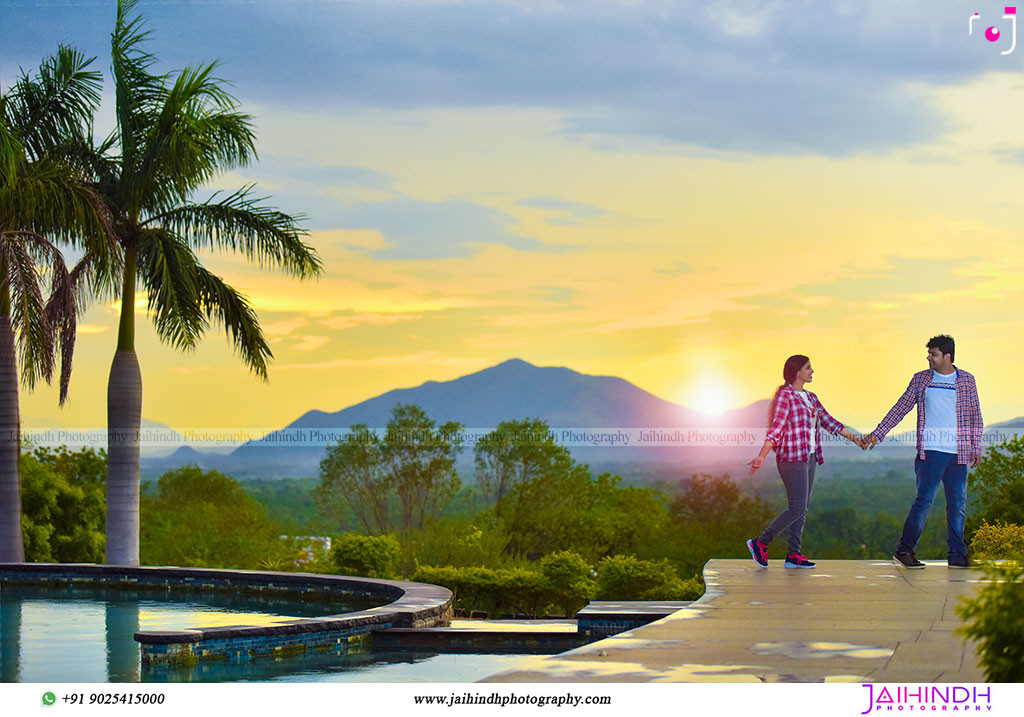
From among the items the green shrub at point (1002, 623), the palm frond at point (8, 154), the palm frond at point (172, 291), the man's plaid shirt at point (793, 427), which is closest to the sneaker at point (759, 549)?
the man's plaid shirt at point (793, 427)

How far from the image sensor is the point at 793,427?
23.1 feet

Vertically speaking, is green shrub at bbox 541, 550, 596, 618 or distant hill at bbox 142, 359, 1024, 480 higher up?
distant hill at bbox 142, 359, 1024, 480

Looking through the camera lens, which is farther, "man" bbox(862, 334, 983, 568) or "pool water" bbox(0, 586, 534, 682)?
"man" bbox(862, 334, 983, 568)

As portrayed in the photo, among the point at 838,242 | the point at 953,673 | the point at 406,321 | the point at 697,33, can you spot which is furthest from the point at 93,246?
the point at 406,321

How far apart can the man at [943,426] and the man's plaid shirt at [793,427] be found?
1.17 ft

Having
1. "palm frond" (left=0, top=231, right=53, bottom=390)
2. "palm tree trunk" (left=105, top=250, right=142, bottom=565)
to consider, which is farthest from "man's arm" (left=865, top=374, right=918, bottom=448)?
"palm tree trunk" (left=105, top=250, right=142, bottom=565)

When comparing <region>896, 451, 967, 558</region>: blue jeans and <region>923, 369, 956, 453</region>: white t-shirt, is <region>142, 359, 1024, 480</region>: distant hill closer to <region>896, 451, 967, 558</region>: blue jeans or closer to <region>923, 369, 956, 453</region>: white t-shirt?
<region>896, 451, 967, 558</region>: blue jeans

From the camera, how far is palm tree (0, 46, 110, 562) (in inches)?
496

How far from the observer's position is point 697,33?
579 inches

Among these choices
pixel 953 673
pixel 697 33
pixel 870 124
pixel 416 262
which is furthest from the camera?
pixel 416 262

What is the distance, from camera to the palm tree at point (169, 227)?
1377cm

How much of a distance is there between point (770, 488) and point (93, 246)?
25176 millimetres

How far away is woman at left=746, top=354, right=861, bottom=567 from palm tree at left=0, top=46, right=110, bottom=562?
8.81 meters

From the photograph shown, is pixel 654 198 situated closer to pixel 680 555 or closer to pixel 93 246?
pixel 680 555
